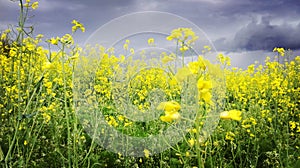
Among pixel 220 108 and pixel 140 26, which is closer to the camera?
pixel 140 26

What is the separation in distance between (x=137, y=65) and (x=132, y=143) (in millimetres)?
884

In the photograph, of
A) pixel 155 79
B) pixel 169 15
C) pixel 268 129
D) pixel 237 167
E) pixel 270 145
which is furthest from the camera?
pixel 155 79

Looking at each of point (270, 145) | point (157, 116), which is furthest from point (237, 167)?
point (157, 116)

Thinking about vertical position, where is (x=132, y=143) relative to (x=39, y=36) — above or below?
below

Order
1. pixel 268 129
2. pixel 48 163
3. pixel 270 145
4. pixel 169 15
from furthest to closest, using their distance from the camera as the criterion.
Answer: pixel 268 129 < pixel 270 145 < pixel 48 163 < pixel 169 15

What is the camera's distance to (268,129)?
14.7 ft

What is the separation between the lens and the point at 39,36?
3990mm

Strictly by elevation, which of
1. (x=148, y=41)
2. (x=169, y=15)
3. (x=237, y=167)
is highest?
(x=169, y=15)

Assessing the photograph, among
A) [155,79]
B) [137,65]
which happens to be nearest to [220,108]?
[137,65]

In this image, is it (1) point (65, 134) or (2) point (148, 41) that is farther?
(1) point (65, 134)

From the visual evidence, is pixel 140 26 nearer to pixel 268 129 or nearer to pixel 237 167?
pixel 237 167

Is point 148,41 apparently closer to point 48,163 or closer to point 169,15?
point 169,15

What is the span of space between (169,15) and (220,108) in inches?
79.7

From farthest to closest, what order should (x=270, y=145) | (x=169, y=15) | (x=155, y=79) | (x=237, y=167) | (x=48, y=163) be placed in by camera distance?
(x=155, y=79)
(x=270, y=145)
(x=237, y=167)
(x=48, y=163)
(x=169, y=15)
